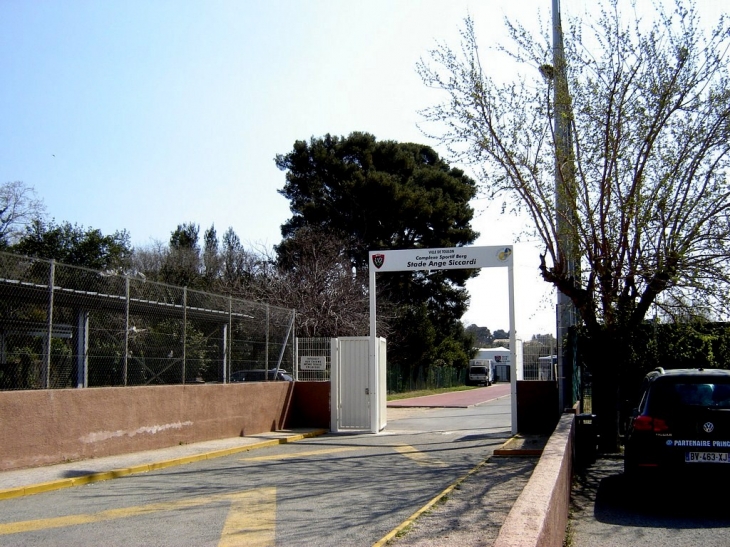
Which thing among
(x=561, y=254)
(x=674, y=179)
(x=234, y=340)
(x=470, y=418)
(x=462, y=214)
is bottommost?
(x=470, y=418)

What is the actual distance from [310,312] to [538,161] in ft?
76.9

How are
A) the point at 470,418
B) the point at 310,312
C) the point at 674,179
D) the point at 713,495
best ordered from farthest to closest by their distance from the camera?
the point at 310,312, the point at 470,418, the point at 674,179, the point at 713,495

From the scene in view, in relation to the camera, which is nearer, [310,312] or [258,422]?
[258,422]

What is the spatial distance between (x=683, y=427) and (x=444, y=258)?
10099 mm

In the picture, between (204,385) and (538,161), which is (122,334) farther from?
(538,161)

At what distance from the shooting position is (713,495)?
9727 mm

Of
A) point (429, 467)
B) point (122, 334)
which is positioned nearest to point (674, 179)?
point (429, 467)

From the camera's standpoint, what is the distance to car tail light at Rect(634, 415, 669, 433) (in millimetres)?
8852

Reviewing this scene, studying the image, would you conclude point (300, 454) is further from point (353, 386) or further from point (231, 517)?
point (231, 517)

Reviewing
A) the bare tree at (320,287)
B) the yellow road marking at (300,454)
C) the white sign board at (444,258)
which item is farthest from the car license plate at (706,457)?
the bare tree at (320,287)

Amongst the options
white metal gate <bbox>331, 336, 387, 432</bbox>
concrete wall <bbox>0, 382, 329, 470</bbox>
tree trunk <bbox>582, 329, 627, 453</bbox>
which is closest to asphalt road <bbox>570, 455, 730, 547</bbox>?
tree trunk <bbox>582, 329, 627, 453</bbox>

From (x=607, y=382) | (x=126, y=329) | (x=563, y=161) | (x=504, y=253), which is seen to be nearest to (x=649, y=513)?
(x=607, y=382)

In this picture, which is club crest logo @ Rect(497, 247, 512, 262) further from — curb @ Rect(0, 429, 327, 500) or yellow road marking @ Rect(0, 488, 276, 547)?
yellow road marking @ Rect(0, 488, 276, 547)

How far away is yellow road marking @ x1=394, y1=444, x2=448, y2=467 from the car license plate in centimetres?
505
